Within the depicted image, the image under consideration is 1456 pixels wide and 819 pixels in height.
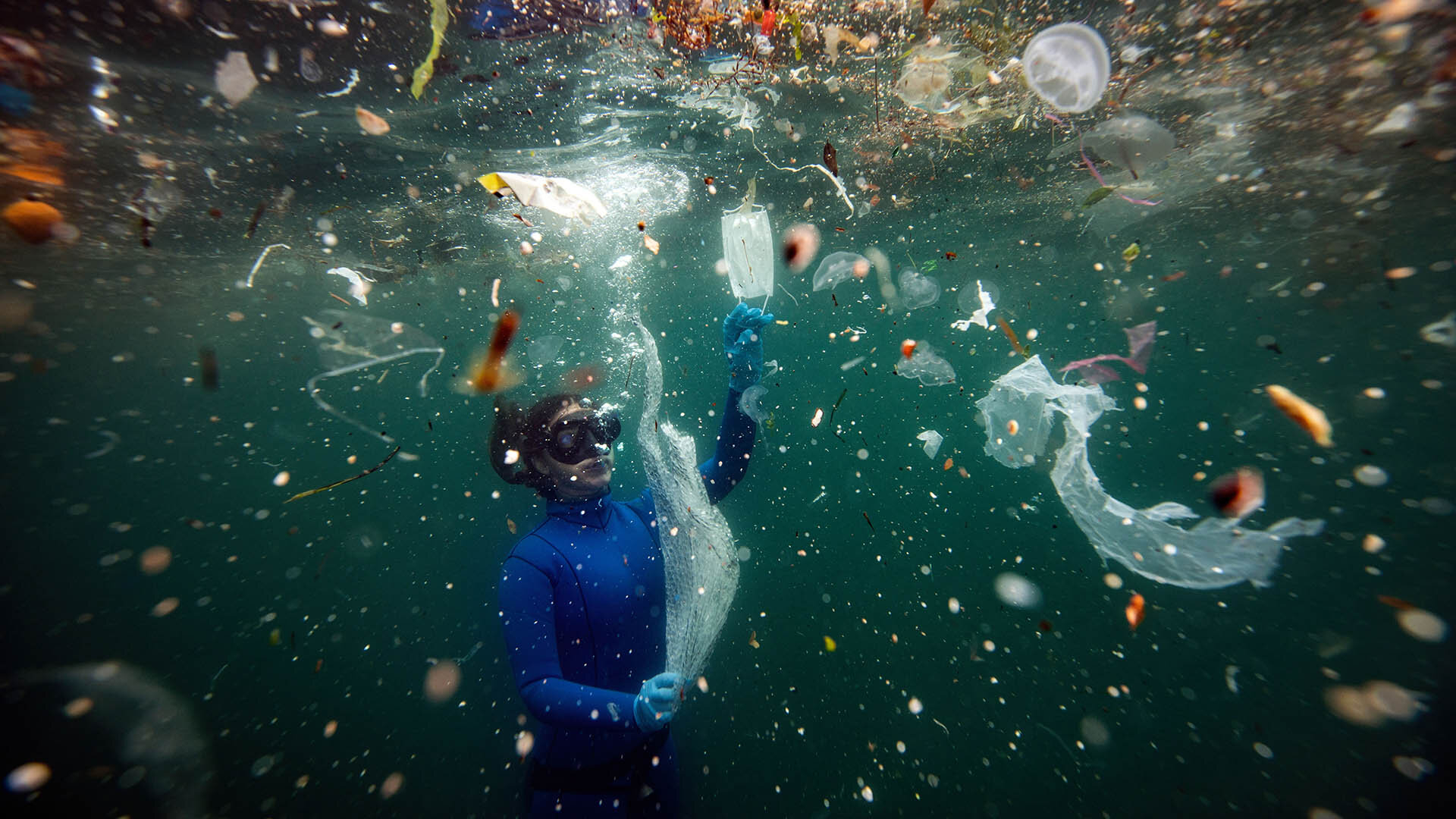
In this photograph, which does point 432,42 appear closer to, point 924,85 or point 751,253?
point 751,253

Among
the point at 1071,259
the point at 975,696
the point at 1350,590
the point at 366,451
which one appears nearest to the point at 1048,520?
the point at 1071,259

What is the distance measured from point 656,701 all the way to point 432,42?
6297 millimetres

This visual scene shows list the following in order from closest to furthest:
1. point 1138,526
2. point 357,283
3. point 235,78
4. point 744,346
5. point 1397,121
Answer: point 744,346 → point 1138,526 → point 235,78 → point 1397,121 → point 357,283

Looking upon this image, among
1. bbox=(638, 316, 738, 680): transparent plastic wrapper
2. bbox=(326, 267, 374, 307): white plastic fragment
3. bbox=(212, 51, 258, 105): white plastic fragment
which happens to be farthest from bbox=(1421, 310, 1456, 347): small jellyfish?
bbox=(326, 267, 374, 307): white plastic fragment

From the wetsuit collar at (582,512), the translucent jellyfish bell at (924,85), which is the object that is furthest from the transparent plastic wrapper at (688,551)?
the translucent jellyfish bell at (924,85)

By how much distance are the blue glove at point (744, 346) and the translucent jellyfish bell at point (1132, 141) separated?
7451 millimetres

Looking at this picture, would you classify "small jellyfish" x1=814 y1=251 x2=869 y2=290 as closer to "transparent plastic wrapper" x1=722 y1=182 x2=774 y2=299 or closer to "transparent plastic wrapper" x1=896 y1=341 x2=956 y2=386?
"transparent plastic wrapper" x1=896 y1=341 x2=956 y2=386

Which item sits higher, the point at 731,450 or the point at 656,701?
the point at 731,450

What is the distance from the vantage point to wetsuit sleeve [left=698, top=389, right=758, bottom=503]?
4.11 metres

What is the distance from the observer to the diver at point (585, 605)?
10.3ft

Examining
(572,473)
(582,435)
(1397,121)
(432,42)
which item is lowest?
(572,473)

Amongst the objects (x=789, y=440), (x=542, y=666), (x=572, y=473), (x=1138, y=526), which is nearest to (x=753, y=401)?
(x=572, y=473)

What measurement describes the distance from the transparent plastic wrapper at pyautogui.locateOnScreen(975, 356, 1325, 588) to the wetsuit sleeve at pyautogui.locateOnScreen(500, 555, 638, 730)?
4.27 m

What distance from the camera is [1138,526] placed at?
439cm
